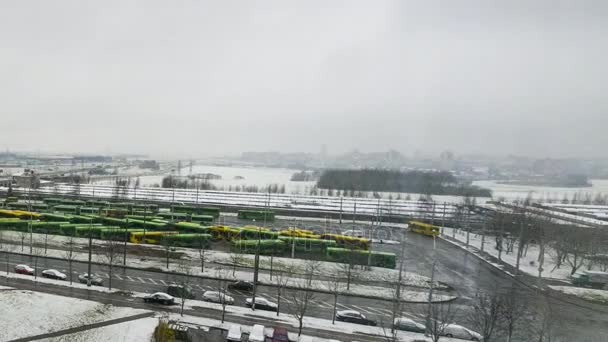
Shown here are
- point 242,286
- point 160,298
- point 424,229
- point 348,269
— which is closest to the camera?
point 160,298

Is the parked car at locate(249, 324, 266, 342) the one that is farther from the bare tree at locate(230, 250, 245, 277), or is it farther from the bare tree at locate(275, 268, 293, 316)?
the bare tree at locate(230, 250, 245, 277)

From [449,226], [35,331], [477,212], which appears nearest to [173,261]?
[35,331]

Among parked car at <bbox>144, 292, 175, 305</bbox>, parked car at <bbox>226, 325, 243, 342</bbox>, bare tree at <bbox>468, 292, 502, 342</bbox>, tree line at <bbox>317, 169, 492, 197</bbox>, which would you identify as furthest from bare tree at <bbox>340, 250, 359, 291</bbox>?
tree line at <bbox>317, 169, 492, 197</bbox>

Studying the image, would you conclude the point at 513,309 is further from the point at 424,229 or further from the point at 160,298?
the point at 424,229

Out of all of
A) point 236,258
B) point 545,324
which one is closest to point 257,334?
point 236,258

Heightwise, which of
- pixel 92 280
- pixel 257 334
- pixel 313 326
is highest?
pixel 257 334

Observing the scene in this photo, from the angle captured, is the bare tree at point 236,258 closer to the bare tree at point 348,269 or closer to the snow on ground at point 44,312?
the bare tree at point 348,269

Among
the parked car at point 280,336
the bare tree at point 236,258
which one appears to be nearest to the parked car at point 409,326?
the parked car at point 280,336

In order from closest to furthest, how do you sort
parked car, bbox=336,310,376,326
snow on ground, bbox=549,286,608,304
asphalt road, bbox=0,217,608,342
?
1. parked car, bbox=336,310,376,326
2. asphalt road, bbox=0,217,608,342
3. snow on ground, bbox=549,286,608,304
